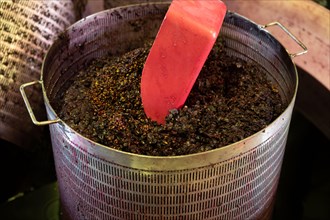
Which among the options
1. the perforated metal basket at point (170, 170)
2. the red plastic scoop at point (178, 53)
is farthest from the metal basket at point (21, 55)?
the red plastic scoop at point (178, 53)

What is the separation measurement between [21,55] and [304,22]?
732 mm

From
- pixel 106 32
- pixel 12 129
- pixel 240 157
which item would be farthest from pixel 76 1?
pixel 240 157

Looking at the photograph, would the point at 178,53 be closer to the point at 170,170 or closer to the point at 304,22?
the point at 170,170

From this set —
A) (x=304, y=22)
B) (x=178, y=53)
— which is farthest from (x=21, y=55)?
(x=304, y=22)

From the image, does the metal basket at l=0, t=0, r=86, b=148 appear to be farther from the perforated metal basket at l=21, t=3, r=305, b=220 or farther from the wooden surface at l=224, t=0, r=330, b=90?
the wooden surface at l=224, t=0, r=330, b=90

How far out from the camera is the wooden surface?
1.27 meters

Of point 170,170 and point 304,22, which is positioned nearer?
point 170,170

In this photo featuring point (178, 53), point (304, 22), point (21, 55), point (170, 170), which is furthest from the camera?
point (304, 22)

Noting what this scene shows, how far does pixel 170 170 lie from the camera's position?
32.1 inches

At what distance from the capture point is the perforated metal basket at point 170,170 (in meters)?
0.82

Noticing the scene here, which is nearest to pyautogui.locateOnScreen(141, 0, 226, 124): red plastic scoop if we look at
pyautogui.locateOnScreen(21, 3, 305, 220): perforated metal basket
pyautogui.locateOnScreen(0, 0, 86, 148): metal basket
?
pyautogui.locateOnScreen(21, 3, 305, 220): perforated metal basket

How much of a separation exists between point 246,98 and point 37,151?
61cm

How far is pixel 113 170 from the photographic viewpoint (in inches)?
33.0

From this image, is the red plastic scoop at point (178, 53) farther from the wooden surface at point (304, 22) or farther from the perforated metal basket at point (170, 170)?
the wooden surface at point (304, 22)
